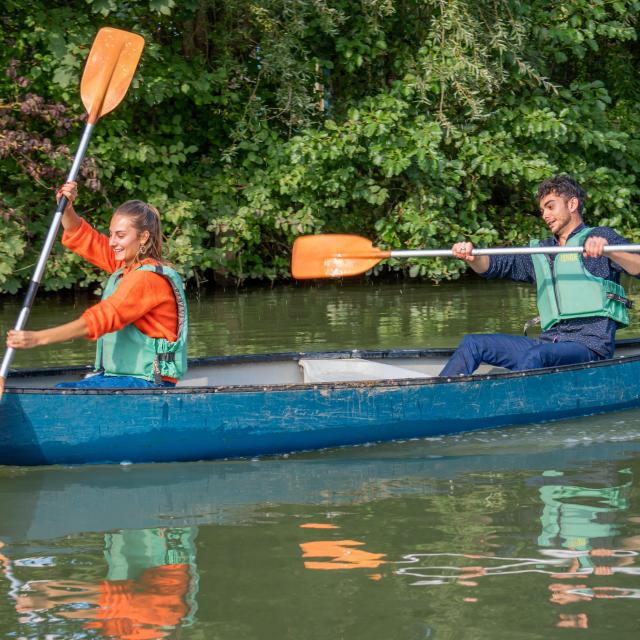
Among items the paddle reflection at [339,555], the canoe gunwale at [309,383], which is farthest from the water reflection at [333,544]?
the canoe gunwale at [309,383]

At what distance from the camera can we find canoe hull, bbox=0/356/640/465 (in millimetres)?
4770

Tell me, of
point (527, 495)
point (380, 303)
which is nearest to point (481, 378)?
point (527, 495)

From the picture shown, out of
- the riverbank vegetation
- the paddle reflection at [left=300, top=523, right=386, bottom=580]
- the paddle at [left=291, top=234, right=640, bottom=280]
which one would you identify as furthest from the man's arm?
the riverbank vegetation

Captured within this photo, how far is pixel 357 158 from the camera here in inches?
455

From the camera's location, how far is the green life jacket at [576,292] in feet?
18.8

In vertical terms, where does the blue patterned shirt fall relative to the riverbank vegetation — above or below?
below

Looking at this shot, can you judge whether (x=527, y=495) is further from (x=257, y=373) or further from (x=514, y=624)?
(x=257, y=373)

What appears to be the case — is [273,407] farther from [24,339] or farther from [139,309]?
[24,339]

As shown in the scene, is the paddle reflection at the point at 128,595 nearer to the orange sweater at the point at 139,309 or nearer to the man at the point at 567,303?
the orange sweater at the point at 139,309

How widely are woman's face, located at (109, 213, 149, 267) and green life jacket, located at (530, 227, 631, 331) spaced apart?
2071mm

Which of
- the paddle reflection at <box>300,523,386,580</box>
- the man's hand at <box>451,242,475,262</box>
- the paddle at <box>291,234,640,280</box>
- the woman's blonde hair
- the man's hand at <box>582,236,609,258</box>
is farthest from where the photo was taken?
the paddle at <box>291,234,640,280</box>

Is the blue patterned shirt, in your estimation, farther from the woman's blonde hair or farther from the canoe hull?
the woman's blonde hair

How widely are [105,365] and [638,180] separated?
32.3 feet

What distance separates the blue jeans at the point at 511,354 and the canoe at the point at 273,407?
4.1 inches
